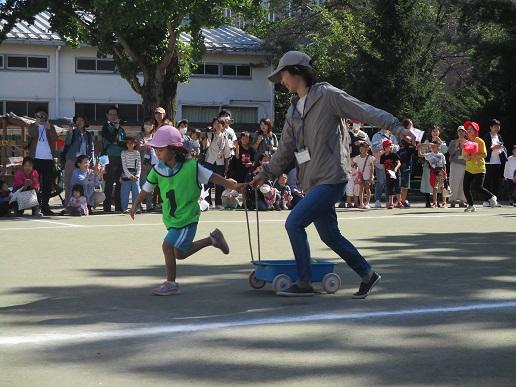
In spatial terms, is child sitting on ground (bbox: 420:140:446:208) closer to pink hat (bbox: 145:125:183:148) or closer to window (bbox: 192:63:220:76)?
pink hat (bbox: 145:125:183:148)

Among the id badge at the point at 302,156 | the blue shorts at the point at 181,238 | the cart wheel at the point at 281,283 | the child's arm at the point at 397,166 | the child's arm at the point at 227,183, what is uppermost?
the child's arm at the point at 397,166

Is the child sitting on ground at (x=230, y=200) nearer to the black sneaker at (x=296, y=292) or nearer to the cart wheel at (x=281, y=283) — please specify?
the cart wheel at (x=281, y=283)

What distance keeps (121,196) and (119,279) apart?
1062cm

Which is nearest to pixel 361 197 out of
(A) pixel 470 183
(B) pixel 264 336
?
(A) pixel 470 183

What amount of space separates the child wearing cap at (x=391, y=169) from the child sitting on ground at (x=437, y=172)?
31.0 inches

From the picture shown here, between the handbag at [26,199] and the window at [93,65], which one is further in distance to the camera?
the window at [93,65]

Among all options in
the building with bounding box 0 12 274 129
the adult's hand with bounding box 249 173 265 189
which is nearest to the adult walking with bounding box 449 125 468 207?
the adult's hand with bounding box 249 173 265 189

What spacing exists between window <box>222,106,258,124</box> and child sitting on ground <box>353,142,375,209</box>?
1379 inches

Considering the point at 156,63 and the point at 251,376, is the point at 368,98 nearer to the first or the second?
the point at 156,63

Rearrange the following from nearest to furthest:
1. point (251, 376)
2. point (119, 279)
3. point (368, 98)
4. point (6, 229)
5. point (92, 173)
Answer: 1. point (251, 376)
2. point (119, 279)
3. point (6, 229)
4. point (92, 173)
5. point (368, 98)

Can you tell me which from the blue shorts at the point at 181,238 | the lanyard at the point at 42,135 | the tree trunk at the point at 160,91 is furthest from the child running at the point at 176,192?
the tree trunk at the point at 160,91

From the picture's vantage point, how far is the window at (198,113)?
5766cm

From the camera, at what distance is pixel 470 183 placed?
72.1 feet

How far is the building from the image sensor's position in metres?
53.5
